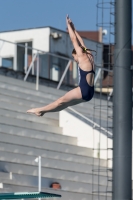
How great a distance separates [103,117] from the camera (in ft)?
71.9

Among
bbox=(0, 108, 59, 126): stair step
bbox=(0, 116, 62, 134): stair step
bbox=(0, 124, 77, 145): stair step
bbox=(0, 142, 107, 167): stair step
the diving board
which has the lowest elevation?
the diving board

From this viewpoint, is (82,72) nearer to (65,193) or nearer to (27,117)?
(65,193)

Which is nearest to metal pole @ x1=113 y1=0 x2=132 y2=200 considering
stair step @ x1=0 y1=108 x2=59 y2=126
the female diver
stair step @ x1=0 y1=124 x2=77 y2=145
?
stair step @ x1=0 y1=124 x2=77 y2=145

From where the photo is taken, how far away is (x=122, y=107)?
14.7 metres

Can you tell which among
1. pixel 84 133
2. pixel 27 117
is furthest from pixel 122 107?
pixel 84 133

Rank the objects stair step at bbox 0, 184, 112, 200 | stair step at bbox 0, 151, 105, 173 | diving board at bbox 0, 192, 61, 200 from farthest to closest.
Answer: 1. stair step at bbox 0, 151, 105, 173
2. stair step at bbox 0, 184, 112, 200
3. diving board at bbox 0, 192, 61, 200

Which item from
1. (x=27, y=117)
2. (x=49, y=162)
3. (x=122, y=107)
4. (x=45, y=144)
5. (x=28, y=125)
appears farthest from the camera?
(x=27, y=117)

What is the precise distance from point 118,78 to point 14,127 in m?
4.37

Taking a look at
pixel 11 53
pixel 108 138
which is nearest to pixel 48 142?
pixel 108 138

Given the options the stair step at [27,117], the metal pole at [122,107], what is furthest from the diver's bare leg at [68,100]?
the stair step at [27,117]

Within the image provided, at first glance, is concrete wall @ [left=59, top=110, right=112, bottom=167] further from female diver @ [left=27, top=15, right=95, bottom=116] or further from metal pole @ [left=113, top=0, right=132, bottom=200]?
female diver @ [left=27, top=15, right=95, bottom=116]

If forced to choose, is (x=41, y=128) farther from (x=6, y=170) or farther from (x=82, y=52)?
(x=82, y=52)

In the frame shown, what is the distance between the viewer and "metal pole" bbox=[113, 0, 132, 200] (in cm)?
1459

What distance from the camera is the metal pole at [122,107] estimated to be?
47.9ft
